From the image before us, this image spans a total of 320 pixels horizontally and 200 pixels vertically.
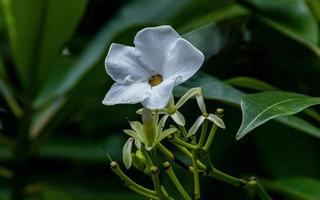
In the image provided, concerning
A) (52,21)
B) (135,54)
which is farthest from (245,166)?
(135,54)

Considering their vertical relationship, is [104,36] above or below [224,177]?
above

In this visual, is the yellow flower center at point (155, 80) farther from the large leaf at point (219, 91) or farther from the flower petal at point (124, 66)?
the large leaf at point (219, 91)

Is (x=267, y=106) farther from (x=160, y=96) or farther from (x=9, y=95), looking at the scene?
(x=9, y=95)

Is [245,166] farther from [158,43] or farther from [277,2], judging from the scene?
[158,43]

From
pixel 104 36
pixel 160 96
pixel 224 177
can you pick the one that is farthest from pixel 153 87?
pixel 104 36

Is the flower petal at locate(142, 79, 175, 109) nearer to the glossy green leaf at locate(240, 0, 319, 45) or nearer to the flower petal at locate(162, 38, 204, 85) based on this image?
the flower petal at locate(162, 38, 204, 85)
